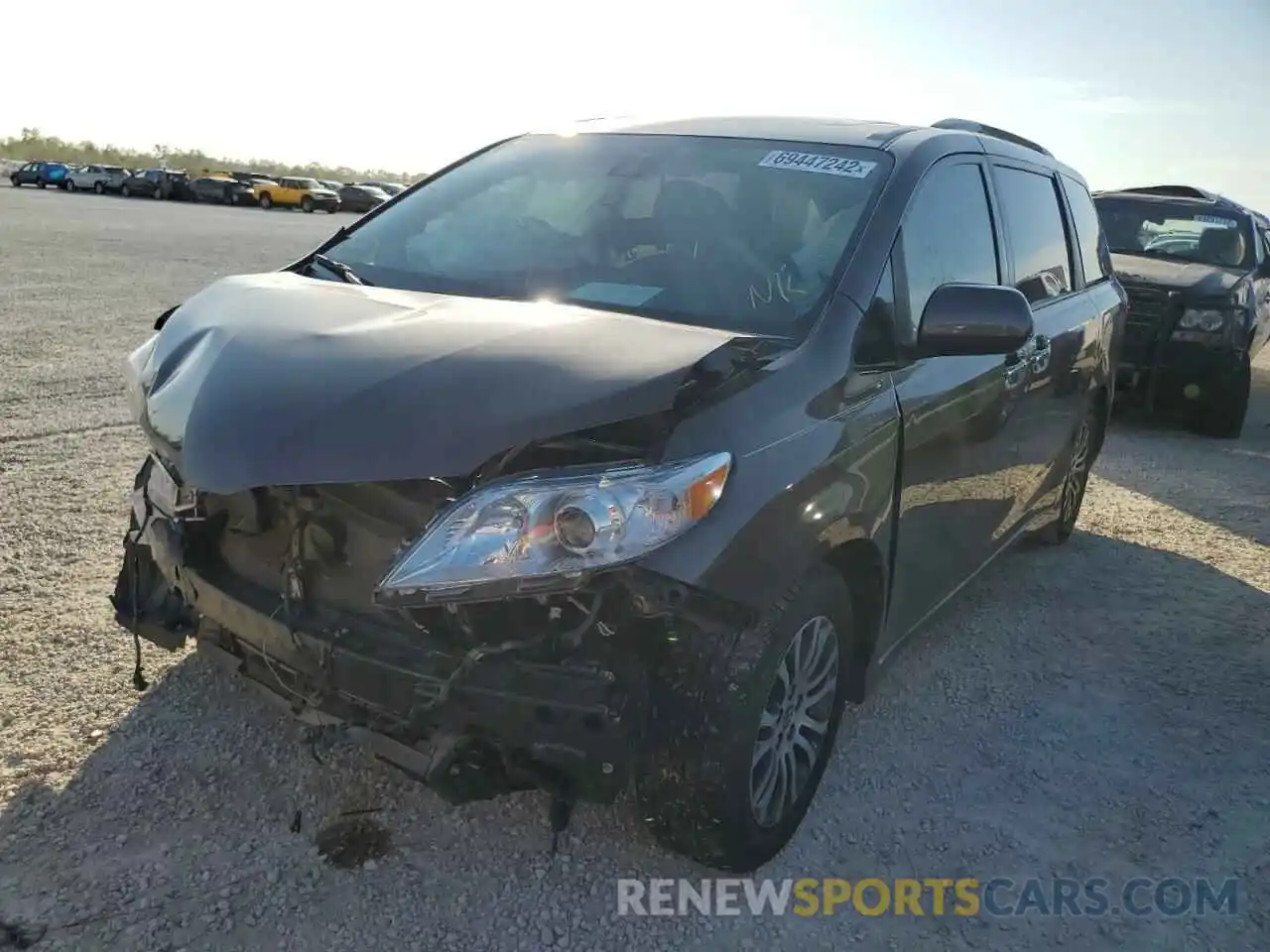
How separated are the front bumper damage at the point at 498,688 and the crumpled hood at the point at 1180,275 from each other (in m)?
7.77

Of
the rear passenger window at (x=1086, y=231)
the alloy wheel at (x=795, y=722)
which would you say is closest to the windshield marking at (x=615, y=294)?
the alloy wheel at (x=795, y=722)

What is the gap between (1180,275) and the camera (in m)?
8.95

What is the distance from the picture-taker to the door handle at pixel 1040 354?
3.97 metres

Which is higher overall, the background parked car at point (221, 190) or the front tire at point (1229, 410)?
the background parked car at point (221, 190)

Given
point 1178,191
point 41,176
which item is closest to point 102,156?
point 41,176

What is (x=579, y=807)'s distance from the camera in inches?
113

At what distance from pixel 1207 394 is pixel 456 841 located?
8.12 metres

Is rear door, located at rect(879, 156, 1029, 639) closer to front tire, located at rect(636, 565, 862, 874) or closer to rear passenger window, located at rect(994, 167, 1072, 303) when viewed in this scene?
rear passenger window, located at rect(994, 167, 1072, 303)

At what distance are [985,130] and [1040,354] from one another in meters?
1.01

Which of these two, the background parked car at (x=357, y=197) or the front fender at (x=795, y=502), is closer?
the front fender at (x=795, y=502)

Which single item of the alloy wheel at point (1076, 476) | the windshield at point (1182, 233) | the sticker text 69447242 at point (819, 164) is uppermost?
the sticker text 69447242 at point (819, 164)

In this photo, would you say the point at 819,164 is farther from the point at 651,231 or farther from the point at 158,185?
the point at 158,185

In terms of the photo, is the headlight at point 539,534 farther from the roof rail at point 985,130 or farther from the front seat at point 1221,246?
the front seat at point 1221,246

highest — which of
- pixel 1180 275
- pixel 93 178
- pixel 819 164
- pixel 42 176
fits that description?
pixel 42 176
